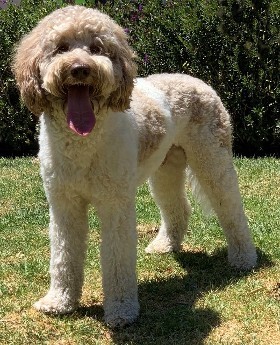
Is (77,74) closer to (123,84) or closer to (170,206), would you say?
(123,84)

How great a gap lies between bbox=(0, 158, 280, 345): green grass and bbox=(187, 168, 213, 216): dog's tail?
394 mm

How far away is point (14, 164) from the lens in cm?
909

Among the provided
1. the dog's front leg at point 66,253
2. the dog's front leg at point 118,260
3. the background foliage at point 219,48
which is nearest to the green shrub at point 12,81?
the background foliage at point 219,48

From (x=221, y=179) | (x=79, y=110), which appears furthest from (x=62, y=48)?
(x=221, y=179)

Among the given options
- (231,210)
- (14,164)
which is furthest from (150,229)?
(14,164)

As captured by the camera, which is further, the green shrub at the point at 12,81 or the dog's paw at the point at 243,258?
the green shrub at the point at 12,81

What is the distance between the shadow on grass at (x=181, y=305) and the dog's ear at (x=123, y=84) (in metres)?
1.38

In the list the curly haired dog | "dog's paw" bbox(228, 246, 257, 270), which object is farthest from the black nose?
"dog's paw" bbox(228, 246, 257, 270)

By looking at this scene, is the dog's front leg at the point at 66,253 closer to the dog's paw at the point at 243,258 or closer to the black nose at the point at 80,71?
the black nose at the point at 80,71

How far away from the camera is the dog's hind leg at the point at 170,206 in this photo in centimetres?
538

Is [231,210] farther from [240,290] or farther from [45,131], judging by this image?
[45,131]

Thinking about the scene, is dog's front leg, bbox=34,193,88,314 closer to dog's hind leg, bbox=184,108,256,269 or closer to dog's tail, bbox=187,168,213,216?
dog's hind leg, bbox=184,108,256,269

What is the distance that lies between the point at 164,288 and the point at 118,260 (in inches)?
30.5

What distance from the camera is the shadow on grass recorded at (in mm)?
3968
